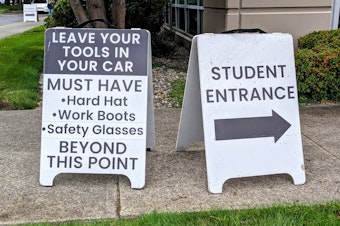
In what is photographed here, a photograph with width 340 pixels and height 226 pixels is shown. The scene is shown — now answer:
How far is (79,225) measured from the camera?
2.93 m

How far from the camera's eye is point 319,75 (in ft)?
20.3

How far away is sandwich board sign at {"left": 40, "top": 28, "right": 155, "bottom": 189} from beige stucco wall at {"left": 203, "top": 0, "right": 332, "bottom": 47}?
161 inches

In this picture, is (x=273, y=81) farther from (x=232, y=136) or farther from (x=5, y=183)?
(x=5, y=183)

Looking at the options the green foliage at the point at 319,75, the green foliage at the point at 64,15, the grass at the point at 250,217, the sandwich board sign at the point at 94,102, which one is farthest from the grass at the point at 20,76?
the green foliage at the point at 319,75

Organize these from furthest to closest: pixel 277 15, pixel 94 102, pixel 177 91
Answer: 1. pixel 277 15
2. pixel 177 91
3. pixel 94 102

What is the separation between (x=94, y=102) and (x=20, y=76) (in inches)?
179

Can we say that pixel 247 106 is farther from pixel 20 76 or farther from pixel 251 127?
pixel 20 76

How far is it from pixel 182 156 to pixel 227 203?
1036 mm

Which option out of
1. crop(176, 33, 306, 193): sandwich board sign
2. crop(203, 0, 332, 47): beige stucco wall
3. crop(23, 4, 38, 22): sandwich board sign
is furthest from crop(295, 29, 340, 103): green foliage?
crop(23, 4, 38, 22): sandwich board sign

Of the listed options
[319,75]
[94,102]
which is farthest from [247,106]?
[319,75]

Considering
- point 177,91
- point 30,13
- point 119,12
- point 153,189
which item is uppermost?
point 119,12

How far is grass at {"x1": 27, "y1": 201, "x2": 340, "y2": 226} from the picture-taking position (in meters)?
2.91

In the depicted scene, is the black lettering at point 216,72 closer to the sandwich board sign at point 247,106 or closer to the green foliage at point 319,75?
the sandwich board sign at point 247,106

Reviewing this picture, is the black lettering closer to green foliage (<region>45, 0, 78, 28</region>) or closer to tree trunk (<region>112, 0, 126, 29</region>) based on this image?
tree trunk (<region>112, 0, 126, 29</region>)
